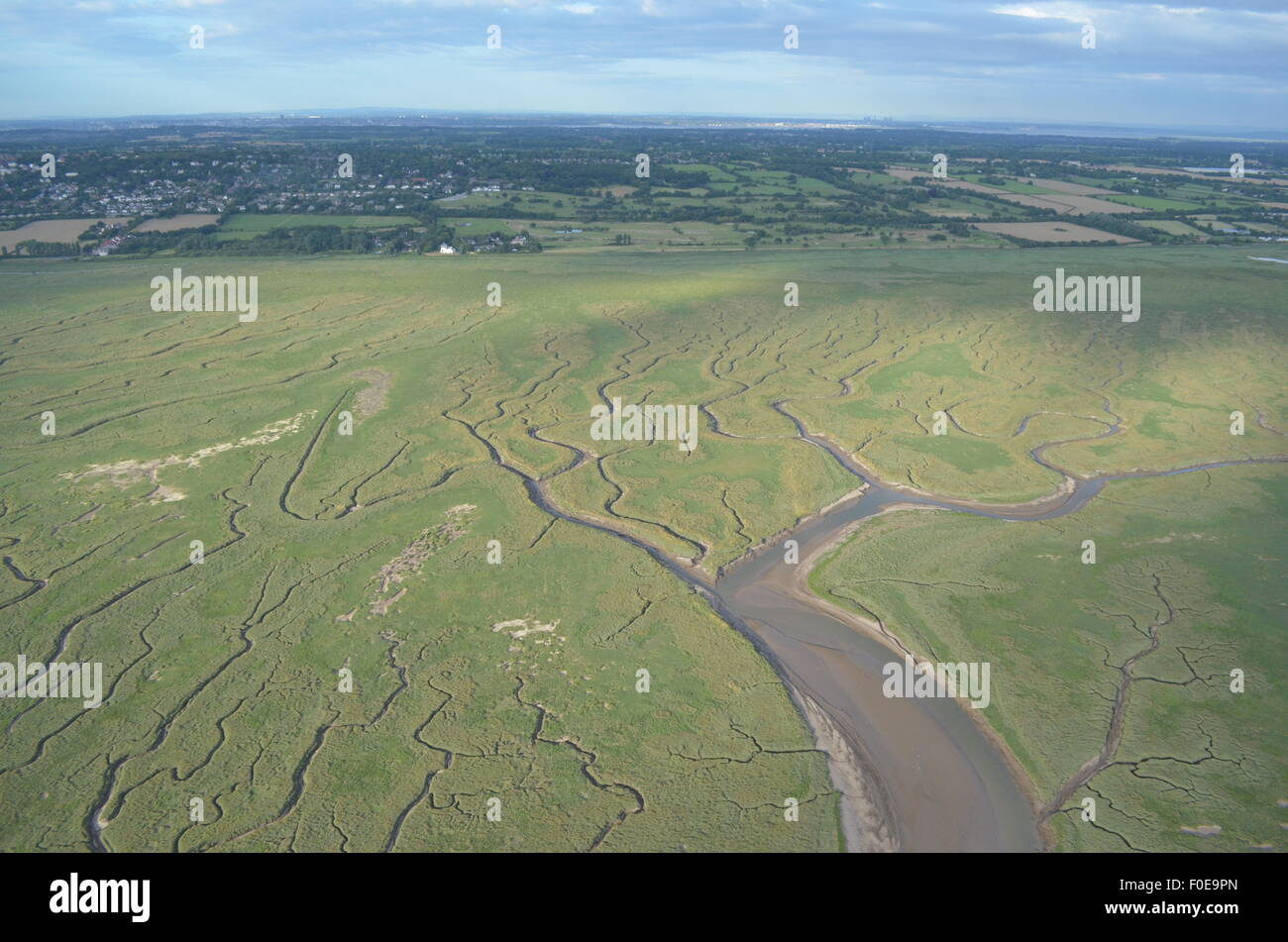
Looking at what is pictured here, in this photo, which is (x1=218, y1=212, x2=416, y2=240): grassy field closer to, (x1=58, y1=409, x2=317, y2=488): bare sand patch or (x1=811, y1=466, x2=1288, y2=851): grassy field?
(x1=58, y1=409, x2=317, y2=488): bare sand patch

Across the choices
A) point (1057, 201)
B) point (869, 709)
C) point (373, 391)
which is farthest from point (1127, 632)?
point (1057, 201)

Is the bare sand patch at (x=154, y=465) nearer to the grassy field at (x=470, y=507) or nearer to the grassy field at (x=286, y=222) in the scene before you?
the grassy field at (x=470, y=507)

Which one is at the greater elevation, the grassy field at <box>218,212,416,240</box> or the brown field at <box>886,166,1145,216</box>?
the brown field at <box>886,166,1145,216</box>

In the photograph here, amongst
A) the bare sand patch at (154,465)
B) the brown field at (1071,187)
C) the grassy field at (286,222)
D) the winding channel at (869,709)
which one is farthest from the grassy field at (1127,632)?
the brown field at (1071,187)

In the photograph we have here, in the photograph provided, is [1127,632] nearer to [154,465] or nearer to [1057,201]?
[154,465]

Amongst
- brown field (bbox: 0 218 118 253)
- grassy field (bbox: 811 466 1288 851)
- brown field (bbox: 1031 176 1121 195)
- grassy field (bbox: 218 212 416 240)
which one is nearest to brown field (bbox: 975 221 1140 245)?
brown field (bbox: 1031 176 1121 195)
